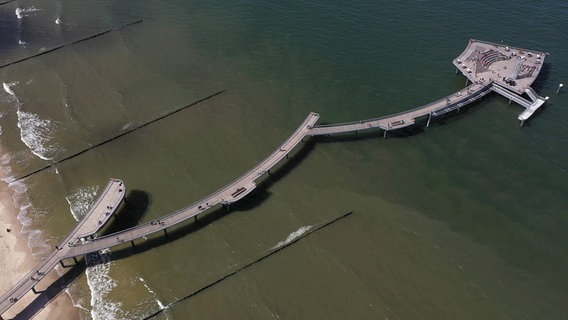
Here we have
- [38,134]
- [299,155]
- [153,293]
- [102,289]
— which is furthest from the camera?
[38,134]

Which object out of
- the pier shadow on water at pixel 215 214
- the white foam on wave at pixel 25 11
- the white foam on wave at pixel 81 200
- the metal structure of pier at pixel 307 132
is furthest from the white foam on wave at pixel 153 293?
the white foam on wave at pixel 25 11

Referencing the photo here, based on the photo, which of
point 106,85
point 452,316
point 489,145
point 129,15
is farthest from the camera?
point 129,15

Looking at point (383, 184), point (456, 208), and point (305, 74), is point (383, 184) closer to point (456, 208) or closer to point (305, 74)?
point (456, 208)

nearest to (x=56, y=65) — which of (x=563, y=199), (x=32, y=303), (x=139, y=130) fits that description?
(x=139, y=130)

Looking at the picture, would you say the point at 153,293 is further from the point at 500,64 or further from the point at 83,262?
the point at 500,64

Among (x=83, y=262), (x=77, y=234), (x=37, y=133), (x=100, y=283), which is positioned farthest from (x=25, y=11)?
(x=100, y=283)

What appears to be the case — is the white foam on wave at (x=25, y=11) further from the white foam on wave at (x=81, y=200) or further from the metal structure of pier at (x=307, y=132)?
the metal structure of pier at (x=307, y=132)

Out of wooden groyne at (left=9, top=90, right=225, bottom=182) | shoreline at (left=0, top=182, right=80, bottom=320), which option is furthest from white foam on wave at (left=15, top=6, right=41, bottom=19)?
shoreline at (left=0, top=182, right=80, bottom=320)
